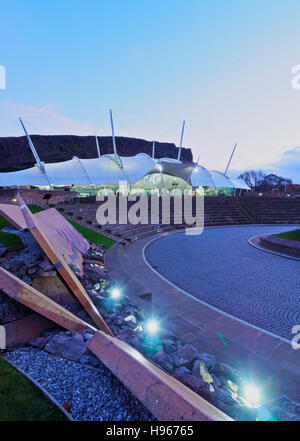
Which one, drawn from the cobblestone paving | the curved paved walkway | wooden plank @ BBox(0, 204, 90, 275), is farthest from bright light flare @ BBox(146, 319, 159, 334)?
wooden plank @ BBox(0, 204, 90, 275)

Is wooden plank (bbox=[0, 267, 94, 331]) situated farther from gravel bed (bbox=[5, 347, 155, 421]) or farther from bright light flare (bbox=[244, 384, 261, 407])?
bright light flare (bbox=[244, 384, 261, 407])

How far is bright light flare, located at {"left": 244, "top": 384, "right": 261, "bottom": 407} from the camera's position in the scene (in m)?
3.19

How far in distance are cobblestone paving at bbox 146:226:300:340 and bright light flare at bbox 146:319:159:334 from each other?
223 cm

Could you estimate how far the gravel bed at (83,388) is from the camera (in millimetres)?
2217

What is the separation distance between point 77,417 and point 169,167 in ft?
158

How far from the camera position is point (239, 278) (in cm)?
866

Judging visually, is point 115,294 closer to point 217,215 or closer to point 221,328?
point 221,328

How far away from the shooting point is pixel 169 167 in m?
48.0

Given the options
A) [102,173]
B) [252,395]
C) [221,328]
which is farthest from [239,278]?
[102,173]

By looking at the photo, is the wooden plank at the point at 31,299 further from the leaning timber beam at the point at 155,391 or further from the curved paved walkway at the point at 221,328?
the curved paved walkway at the point at 221,328

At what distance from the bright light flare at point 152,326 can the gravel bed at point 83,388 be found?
2.13m

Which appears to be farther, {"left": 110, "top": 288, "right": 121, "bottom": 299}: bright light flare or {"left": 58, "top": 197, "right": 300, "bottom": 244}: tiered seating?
{"left": 58, "top": 197, "right": 300, "bottom": 244}: tiered seating

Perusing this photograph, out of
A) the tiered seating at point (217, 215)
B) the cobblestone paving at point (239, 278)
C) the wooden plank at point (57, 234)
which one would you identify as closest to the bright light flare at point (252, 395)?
the cobblestone paving at point (239, 278)

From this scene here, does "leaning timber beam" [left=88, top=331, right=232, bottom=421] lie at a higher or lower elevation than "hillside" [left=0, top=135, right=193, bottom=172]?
lower
